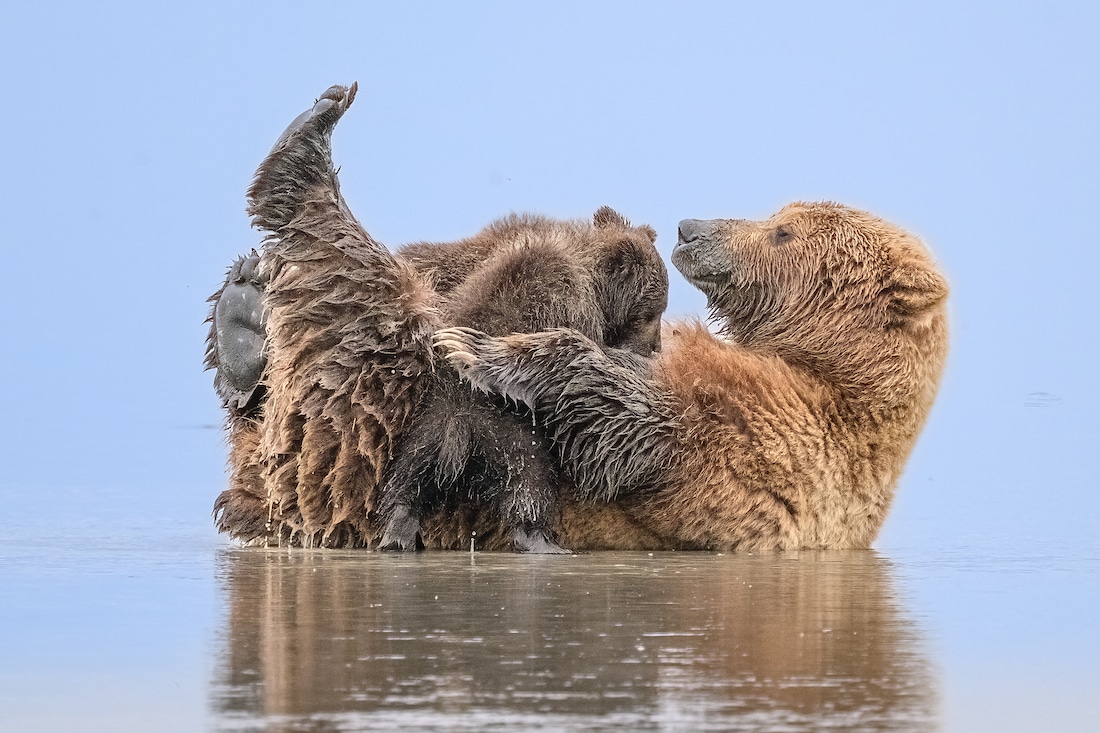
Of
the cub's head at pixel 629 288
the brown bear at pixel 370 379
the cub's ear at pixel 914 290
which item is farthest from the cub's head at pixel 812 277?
the brown bear at pixel 370 379

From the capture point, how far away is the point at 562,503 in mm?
6648

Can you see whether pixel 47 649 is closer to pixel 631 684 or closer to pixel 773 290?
pixel 631 684

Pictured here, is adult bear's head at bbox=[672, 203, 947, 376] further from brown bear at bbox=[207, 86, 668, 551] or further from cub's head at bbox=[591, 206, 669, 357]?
brown bear at bbox=[207, 86, 668, 551]

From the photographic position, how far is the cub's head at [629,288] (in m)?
6.96

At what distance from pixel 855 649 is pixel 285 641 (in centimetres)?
153

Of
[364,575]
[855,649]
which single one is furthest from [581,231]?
[855,649]

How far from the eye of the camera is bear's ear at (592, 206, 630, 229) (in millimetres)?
7332

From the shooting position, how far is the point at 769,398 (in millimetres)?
6598

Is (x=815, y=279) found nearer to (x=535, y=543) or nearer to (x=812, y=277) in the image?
(x=812, y=277)

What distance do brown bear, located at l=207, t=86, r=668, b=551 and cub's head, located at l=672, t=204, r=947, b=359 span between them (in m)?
0.81

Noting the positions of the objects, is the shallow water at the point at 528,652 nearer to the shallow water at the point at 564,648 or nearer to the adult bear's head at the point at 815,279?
the shallow water at the point at 564,648

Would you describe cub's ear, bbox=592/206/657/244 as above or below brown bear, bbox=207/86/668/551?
above

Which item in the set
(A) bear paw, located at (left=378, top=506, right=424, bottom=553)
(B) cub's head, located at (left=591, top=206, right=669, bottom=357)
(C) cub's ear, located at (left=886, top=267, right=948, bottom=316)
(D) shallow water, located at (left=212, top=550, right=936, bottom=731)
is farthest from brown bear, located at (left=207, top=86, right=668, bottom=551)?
(C) cub's ear, located at (left=886, top=267, right=948, bottom=316)

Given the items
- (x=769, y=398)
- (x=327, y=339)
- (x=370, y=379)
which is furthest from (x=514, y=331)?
(x=769, y=398)
